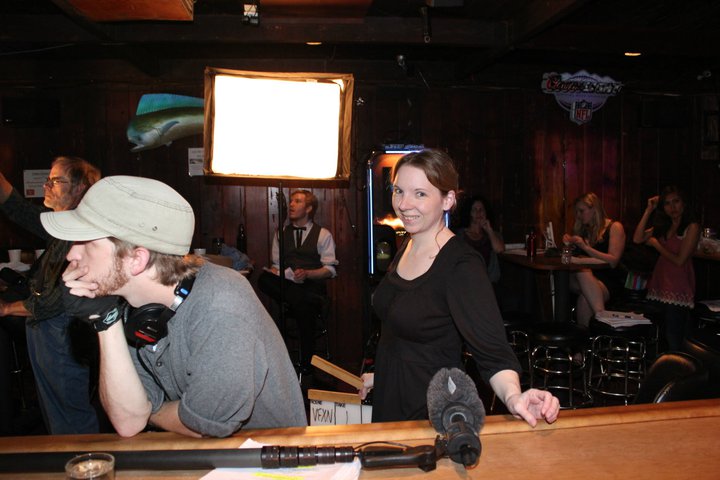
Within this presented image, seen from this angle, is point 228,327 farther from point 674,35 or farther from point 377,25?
point 674,35

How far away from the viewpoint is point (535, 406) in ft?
4.56

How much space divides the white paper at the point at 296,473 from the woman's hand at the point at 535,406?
45 cm

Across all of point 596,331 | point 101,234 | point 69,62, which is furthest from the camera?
point 69,62

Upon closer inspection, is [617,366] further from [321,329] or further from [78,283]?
[78,283]

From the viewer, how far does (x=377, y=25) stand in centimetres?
466

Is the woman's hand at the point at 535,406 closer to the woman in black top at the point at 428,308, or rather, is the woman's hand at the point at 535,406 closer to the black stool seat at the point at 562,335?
the woman in black top at the point at 428,308

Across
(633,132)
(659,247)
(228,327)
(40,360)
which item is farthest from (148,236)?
(633,132)

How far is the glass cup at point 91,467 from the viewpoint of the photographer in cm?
104

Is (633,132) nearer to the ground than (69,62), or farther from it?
nearer to the ground

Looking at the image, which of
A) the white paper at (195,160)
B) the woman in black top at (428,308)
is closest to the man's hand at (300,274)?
the white paper at (195,160)

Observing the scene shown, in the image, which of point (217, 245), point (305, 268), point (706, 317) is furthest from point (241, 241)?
point (706, 317)

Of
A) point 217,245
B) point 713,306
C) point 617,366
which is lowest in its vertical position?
point 617,366

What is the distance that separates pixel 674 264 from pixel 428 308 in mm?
3774

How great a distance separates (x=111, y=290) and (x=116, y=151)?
5054mm
